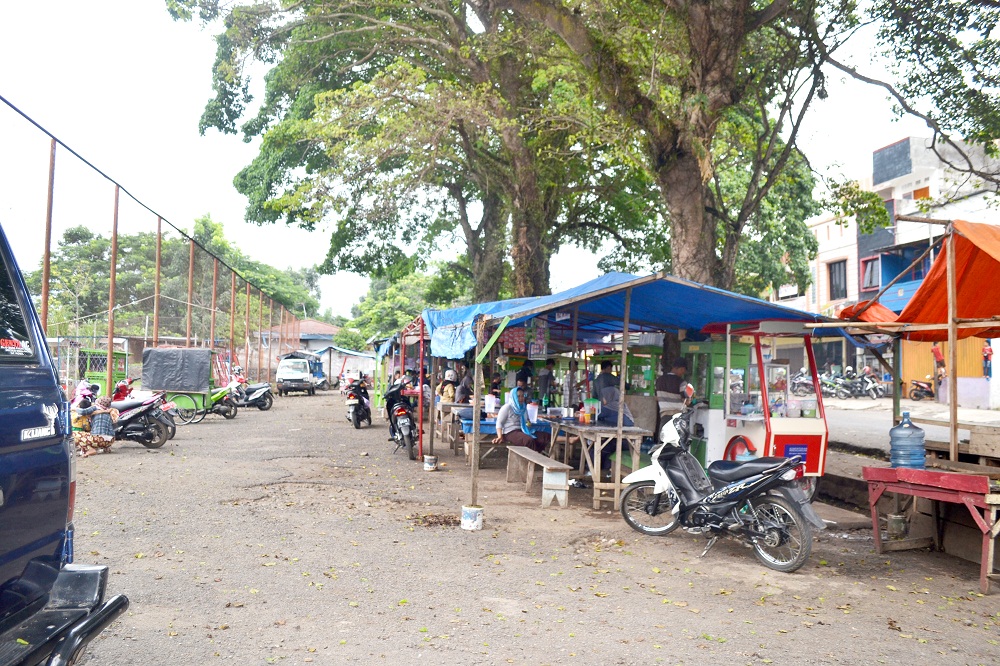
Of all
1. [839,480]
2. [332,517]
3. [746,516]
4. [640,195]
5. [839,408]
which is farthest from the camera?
[839,408]

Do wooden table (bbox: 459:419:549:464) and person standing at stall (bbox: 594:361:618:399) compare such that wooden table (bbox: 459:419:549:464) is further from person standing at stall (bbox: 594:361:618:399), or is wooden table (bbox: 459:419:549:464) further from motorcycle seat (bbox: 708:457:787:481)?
motorcycle seat (bbox: 708:457:787:481)

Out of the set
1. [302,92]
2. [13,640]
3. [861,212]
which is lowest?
[13,640]

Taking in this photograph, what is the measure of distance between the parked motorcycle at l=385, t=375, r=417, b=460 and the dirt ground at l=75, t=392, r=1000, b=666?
11.0ft

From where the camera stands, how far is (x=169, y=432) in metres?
14.3

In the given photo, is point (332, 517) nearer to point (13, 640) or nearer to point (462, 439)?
point (13, 640)

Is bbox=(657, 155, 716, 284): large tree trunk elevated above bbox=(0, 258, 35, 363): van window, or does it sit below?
above

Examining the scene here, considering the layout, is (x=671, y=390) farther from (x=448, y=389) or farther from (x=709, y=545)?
(x=709, y=545)

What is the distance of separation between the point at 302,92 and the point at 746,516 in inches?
806

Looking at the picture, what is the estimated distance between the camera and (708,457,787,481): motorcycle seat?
6953 mm

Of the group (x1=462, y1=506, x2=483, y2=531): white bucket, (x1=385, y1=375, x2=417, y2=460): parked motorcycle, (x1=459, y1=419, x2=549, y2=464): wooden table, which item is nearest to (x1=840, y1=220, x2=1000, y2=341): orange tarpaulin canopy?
(x1=462, y1=506, x2=483, y2=531): white bucket

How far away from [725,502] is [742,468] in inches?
13.1

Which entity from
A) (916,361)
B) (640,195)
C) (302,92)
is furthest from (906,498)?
(916,361)

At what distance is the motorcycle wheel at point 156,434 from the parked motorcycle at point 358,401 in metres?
5.12

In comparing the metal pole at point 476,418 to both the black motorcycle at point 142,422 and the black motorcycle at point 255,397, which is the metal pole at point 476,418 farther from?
the black motorcycle at point 255,397
